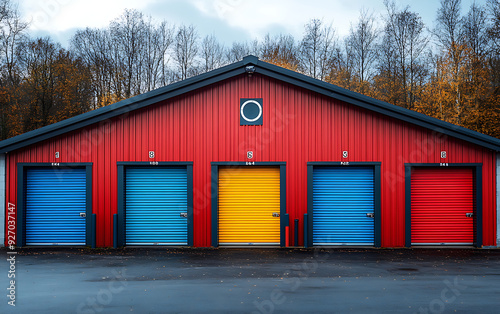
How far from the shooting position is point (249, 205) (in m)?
14.2

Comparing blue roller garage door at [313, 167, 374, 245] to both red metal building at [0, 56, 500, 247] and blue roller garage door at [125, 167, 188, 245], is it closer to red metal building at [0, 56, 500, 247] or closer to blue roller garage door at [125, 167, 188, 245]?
red metal building at [0, 56, 500, 247]

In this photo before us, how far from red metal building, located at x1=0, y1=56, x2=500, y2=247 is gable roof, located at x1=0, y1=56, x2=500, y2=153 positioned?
0.06 m

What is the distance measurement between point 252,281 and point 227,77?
7.48 metres

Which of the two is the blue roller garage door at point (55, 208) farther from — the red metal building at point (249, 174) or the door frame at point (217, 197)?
the door frame at point (217, 197)

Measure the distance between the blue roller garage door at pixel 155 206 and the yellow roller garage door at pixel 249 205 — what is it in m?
1.42

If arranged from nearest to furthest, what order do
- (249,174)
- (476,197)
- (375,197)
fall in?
(476,197), (375,197), (249,174)

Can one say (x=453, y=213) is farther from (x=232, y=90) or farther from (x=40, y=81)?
(x=40, y=81)

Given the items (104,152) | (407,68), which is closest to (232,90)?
(104,152)

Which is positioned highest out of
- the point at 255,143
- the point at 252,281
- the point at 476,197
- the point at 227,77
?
the point at 227,77

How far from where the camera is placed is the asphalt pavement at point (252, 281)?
23.7 feet

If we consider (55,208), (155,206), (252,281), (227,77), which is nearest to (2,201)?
(55,208)

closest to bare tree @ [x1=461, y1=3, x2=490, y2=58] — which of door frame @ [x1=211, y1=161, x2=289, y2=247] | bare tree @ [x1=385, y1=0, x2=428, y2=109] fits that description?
bare tree @ [x1=385, y1=0, x2=428, y2=109]

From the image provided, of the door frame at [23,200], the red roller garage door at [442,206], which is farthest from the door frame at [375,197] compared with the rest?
the door frame at [23,200]

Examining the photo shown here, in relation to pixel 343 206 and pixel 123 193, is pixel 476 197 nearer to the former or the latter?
pixel 343 206
